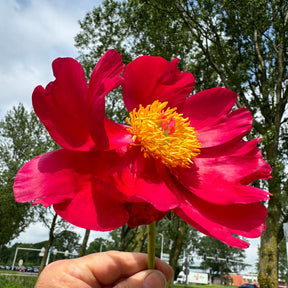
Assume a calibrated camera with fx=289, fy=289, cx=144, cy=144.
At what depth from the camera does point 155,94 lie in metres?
1.12

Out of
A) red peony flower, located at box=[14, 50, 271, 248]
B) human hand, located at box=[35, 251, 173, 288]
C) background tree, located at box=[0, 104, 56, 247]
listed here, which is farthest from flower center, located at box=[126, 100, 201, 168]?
background tree, located at box=[0, 104, 56, 247]

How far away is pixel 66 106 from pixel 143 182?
0.33 m

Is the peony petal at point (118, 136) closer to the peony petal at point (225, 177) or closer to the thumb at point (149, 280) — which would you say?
the peony petal at point (225, 177)

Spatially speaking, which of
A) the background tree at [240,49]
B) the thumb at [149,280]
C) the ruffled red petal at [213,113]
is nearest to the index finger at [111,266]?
the thumb at [149,280]

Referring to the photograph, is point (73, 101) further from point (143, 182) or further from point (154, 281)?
point (154, 281)

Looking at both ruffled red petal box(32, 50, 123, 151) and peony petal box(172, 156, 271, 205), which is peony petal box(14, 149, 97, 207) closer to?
ruffled red petal box(32, 50, 123, 151)

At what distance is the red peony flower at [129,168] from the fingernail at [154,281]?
26 cm

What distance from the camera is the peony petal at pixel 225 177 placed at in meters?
0.86

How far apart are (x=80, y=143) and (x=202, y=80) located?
45.3 ft

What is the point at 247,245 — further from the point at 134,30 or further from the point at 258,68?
the point at 134,30

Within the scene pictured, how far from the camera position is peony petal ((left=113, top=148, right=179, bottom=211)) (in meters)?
0.76

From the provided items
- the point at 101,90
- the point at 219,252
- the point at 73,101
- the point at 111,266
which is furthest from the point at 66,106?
the point at 219,252

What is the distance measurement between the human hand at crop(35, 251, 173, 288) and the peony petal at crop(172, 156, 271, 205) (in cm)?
39

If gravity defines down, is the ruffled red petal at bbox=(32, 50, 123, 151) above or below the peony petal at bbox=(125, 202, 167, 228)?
above
